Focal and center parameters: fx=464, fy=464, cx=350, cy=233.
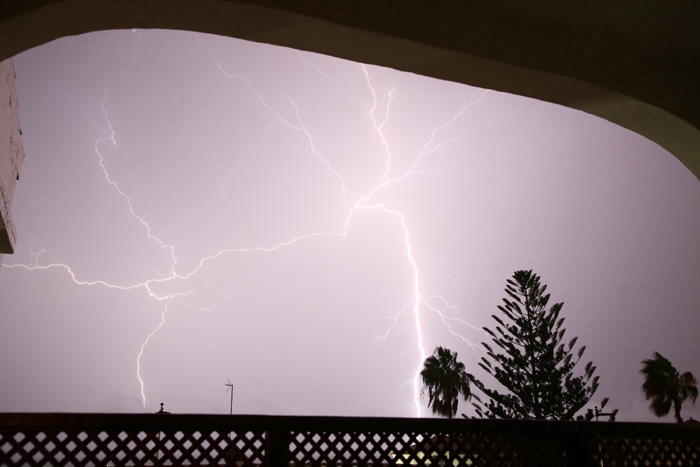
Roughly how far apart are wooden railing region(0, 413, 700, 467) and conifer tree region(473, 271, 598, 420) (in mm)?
12685

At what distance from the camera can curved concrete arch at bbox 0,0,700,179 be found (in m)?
1.38

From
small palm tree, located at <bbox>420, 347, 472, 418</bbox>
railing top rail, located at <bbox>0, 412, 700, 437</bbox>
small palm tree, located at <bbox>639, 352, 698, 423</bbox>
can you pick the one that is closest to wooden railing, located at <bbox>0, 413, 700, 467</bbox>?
railing top rail, located at <bbox>0, 412, 700, 437</bbox>

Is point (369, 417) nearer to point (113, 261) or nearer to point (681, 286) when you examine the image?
point (113, 261)

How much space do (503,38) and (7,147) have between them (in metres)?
3.74

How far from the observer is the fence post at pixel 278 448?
1.91 m

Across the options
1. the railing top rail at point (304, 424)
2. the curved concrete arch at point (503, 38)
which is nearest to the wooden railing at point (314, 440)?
the railing top rail at point (304, 424)

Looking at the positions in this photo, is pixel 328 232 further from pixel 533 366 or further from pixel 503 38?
pixel 503 38

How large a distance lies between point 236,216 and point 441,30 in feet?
86.6

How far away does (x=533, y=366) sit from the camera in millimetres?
14312

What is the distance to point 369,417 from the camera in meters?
2.04

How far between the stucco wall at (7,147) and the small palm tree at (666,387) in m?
21.6

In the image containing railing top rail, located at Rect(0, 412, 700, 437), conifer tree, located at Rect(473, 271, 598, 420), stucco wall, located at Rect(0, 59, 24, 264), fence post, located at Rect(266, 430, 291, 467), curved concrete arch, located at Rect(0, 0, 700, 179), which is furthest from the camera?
conifer tree, located at Rect(473, 271, 598, 420)

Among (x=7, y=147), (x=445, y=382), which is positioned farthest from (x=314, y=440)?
(x=445, y=382)

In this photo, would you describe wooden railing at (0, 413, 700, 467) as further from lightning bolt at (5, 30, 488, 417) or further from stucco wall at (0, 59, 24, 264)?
lightning bolt at (5, 30, 488, 417)
